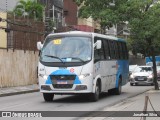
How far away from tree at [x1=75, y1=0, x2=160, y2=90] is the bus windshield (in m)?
4.42

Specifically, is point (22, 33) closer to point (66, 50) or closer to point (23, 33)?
point (23, 33)

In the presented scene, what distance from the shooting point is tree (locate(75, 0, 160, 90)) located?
23.9 meters

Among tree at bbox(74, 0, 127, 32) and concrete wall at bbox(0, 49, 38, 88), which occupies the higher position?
tree at bbox(74, 0, 127, 32)

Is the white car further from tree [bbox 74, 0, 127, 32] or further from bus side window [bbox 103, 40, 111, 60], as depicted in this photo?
bus side window [bbox 103, 40, 111, 60]

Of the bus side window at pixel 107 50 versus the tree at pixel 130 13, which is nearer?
the bus side window at pixel 107 50

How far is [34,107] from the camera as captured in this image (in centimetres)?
1747

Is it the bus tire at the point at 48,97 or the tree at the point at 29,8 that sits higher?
the tree at the point at 29,8

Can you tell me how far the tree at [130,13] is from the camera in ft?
78.4

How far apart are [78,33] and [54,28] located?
62.9 feet

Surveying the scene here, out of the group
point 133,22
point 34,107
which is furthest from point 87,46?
point 133,22

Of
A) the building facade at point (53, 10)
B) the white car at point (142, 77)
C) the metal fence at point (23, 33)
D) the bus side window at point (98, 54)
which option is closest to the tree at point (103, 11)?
the bus side window at point (98, 54)

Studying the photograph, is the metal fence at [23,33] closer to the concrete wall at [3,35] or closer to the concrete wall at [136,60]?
the concrete wall at [3,35]

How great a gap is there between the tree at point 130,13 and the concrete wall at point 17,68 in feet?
23.3

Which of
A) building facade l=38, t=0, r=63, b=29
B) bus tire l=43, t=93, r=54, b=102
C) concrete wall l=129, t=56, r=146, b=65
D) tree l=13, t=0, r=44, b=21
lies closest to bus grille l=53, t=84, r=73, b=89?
bus tire l=43, t=93, r=54, b=102
